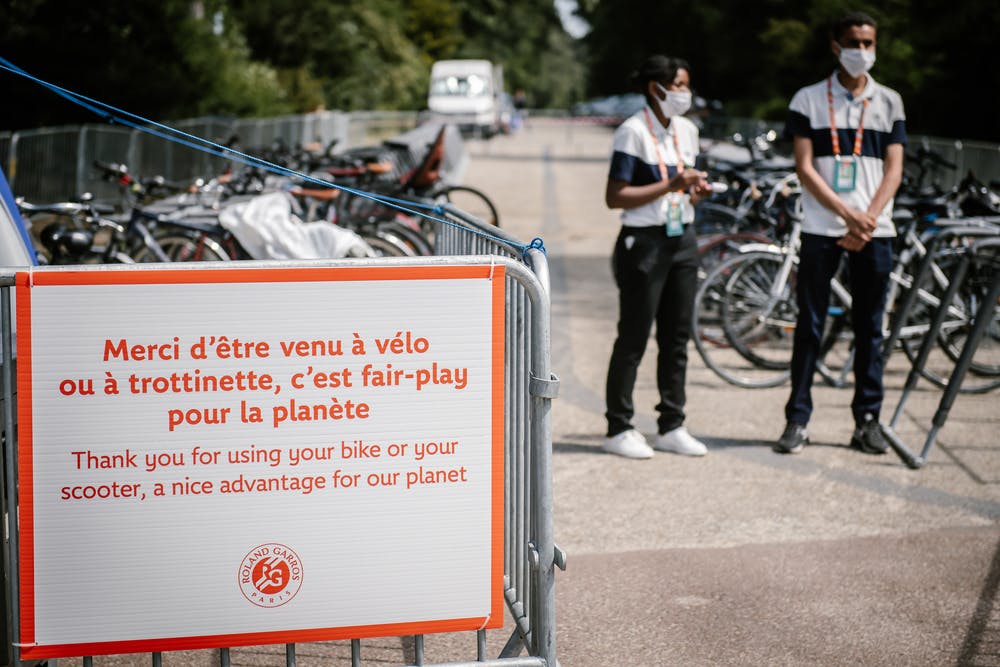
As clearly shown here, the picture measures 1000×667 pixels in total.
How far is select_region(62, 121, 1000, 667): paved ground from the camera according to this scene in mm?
4410

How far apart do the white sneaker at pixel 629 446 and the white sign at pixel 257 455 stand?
3202 mm

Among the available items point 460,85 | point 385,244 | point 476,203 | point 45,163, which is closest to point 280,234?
point 385,244

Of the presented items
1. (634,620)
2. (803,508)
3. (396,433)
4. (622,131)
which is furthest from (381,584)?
(622,131)

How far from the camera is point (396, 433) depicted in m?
3.35

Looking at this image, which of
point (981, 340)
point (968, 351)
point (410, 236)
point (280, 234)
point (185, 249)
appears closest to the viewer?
point (968, 351)

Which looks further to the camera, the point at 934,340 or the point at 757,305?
the point at 757,305

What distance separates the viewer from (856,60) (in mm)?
6375

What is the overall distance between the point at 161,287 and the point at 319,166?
34.0ft

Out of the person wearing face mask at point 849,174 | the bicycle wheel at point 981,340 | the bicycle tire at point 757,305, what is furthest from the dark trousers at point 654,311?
the bicycle wheel at point 981,340

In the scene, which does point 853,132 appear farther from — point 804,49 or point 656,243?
point 804,49

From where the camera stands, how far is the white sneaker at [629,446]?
260 inches

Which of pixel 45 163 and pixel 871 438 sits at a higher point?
pixel 45 163

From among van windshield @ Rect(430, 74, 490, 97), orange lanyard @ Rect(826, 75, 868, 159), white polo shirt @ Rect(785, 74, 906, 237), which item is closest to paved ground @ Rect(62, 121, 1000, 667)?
white polo shirt @ Rect(785, 74, 906, 237)

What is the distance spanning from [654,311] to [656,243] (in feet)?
1.14
